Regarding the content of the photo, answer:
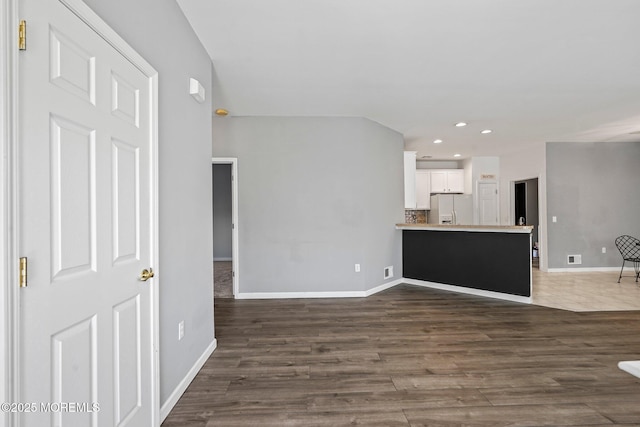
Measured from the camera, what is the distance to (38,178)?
3.22 feet

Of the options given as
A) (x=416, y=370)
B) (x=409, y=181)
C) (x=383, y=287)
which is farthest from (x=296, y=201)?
(x=416, y=370)

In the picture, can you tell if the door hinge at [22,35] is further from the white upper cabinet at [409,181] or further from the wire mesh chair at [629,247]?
the wire mesh chair at [629,247]

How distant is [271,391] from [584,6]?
3.38m

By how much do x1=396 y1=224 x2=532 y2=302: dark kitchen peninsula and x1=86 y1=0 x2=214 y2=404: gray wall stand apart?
11.6 feet

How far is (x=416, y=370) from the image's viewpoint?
238 cm

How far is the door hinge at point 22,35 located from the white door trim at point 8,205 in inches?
0.7

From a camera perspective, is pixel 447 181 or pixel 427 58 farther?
pixel 447 181

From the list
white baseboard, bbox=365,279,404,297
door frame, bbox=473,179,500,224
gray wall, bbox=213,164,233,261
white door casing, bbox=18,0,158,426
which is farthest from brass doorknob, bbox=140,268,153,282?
door frame, bbox=473,179,500,224

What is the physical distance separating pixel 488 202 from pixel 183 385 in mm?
7212

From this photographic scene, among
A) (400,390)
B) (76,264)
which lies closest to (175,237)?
(76,264)

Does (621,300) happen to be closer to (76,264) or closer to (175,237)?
(175,237)

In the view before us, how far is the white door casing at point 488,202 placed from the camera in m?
7.17

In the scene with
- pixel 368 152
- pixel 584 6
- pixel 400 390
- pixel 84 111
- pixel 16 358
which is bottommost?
pixel 400 390

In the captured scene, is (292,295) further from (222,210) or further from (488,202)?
(488,202)
